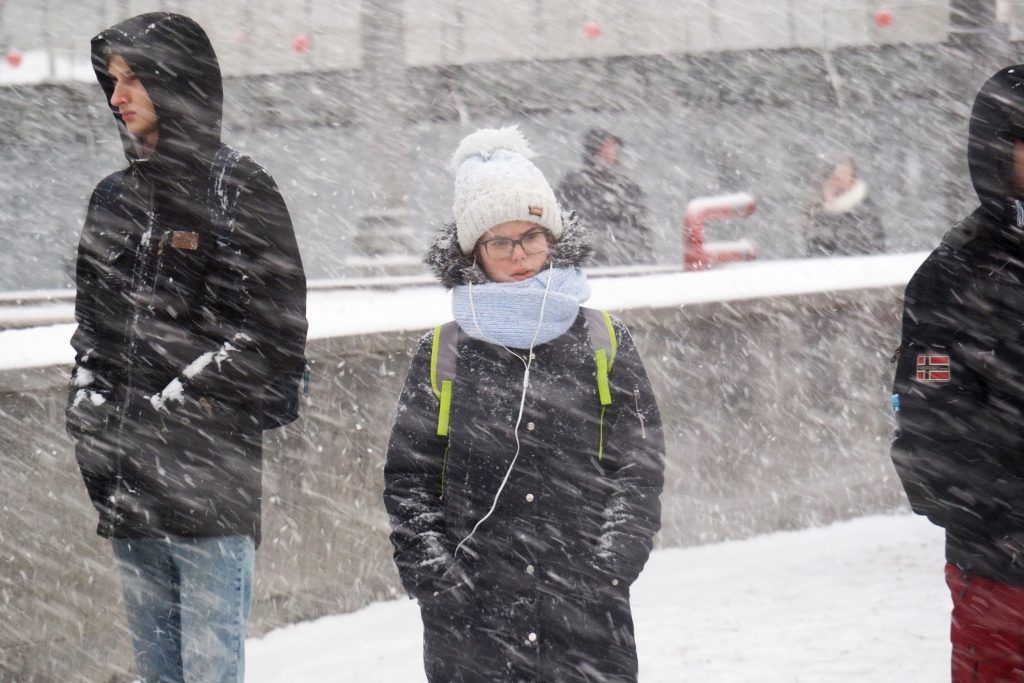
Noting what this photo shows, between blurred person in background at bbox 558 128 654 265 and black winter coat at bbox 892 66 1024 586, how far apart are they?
534 centimetres

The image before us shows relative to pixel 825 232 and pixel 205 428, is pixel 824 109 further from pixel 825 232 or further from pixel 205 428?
pixel 205 428

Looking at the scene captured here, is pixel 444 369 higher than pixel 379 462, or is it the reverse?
pixel 444 369

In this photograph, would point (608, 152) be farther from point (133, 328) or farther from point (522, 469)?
point (522, 469)

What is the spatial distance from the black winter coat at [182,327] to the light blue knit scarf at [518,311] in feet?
1.54

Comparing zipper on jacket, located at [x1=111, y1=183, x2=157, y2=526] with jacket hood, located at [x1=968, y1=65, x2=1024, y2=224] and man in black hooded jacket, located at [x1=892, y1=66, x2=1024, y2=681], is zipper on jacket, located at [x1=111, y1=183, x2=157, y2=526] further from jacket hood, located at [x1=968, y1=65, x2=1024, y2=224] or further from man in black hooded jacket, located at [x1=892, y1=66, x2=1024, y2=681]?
jacket hood, located at [x1=968, y1=65, x2=1024, y2=224]

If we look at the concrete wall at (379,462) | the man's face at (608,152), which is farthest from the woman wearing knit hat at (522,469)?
the man's face at (608,152)

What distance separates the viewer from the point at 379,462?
5543mm

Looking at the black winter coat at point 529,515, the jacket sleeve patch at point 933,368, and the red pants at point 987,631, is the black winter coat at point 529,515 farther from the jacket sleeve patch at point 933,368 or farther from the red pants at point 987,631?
the red pants at point 987,631

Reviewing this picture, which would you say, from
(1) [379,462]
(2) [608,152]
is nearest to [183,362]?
(1) [379,462]

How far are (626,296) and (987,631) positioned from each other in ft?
11.6

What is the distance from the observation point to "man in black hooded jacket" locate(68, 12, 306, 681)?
3.03 metres

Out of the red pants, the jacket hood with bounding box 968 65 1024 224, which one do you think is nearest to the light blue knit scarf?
the jacket hood with bounding box 968 65 1024 224

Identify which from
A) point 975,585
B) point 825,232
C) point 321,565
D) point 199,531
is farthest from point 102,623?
point 825,232

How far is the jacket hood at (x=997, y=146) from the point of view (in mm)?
3186
